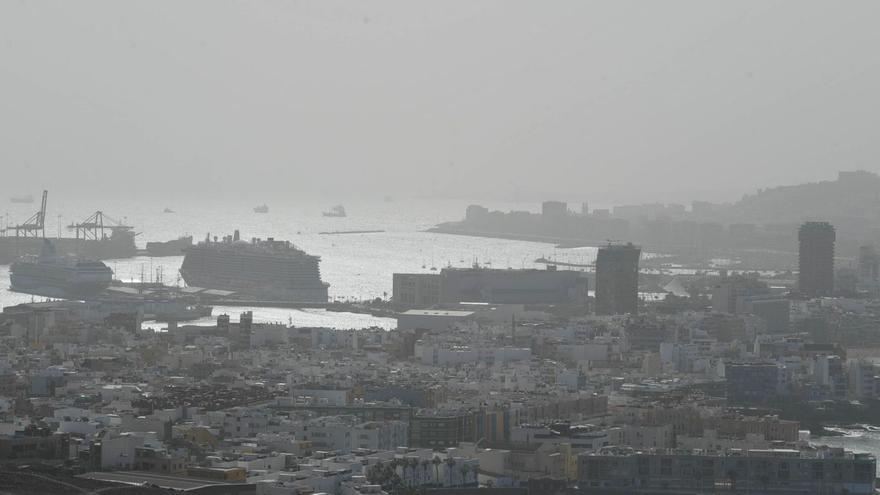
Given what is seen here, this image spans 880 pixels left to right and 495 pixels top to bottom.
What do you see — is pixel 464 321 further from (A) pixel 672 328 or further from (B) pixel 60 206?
(B) pixel 60 206

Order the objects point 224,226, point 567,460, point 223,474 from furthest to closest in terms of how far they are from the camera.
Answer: point 224,226 < point 567,460 < point 223,474

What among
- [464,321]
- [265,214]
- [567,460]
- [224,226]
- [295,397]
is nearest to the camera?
[567,460]

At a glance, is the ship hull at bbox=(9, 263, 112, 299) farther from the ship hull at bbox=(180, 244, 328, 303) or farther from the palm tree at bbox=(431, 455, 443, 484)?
the palm tree at bbox=(431, 455, 443, 484)

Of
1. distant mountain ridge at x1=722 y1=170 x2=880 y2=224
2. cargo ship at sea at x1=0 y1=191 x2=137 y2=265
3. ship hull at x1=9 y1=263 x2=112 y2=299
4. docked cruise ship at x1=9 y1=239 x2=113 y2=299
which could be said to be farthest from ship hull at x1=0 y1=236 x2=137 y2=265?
distant mountain ridge at x1=722 y1=170 x2=880 y2=224

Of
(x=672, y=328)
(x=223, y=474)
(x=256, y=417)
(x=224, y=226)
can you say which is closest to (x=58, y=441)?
(x=223, y=474)

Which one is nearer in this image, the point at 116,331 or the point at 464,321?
the point at 116,331
